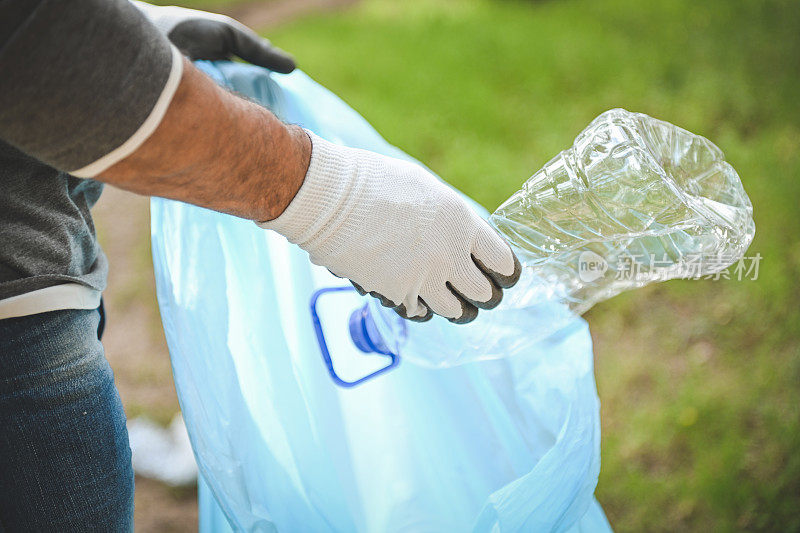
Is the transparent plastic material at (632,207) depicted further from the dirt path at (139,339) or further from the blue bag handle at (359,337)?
the dirt path at (139,339)

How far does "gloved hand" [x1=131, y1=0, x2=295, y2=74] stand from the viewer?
1.00m

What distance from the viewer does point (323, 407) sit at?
1.07 m

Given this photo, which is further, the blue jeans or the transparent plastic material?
the transparent plastic material

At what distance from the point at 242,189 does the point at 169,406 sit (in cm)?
129

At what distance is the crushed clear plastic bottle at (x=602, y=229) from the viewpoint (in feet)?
3.05

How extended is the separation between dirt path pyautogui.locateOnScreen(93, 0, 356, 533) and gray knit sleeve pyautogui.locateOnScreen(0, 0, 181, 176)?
48.3 inches

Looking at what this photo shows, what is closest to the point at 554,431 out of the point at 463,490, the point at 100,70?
the point at 463,490

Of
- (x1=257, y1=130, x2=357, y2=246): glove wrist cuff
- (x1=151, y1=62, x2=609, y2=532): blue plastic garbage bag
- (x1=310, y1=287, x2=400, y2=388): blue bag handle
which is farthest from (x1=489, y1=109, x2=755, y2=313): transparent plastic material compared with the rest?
(x1=257, y1=130, x2=357, y2=246): glove wrist cuff

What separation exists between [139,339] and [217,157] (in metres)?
1.53

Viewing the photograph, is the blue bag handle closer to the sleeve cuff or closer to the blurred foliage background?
the sleeve cuff

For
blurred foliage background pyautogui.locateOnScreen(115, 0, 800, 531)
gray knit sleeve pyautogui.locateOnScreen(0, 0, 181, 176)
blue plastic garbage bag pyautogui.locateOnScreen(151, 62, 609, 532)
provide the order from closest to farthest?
gray knit sleeve pyautogui.locateOnScreen(0, 0, 181, 176) < blue plastic garbage bag pyautogui.locateOnScreen(151, 62, 609, 532) < blurred foliage background pyautogui.locateOnScreen(115, 0, 800, 531)

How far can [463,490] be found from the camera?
1.07 m

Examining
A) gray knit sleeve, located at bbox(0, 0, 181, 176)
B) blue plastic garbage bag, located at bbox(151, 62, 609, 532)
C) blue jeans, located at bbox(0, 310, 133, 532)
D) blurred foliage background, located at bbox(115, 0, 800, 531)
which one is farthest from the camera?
blurred foliage background, located at bbox(115, 0, 800, 531)

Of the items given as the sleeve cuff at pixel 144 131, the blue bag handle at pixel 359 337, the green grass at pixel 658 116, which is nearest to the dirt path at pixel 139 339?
the blue bag handle at pixel 359 337
